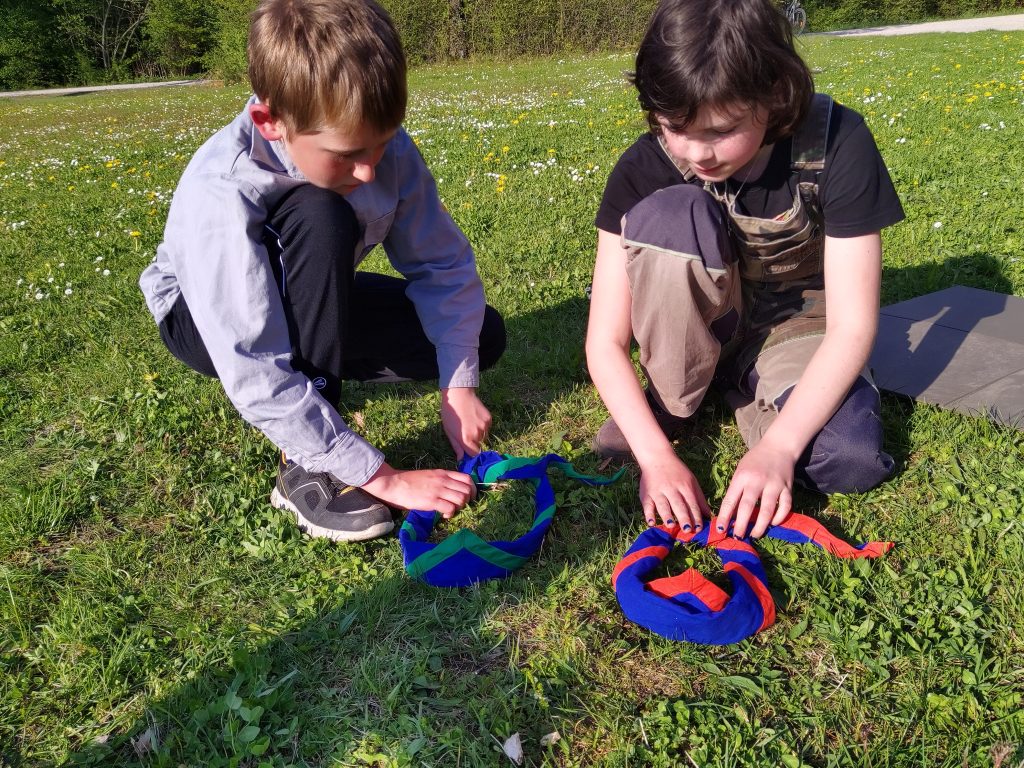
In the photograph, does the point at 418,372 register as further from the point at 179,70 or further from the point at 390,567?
the point at 179,70

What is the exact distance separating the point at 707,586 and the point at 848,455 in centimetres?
66

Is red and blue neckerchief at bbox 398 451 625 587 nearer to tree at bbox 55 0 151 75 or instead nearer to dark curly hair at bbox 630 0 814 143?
dark curly hair at bbox 630 0 814 143

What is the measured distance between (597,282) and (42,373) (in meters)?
2.71

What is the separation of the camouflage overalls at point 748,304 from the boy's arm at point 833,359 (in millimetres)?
88

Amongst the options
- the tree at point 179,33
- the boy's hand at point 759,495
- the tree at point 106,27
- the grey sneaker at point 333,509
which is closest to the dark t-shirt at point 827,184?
the boy's hand at point 759,495

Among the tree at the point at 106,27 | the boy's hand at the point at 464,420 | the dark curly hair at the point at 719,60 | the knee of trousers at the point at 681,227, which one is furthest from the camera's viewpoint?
the tree at the point at 106,27

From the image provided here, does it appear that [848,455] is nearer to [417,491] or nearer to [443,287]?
[417,491]

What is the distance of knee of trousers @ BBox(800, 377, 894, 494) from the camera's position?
225cm

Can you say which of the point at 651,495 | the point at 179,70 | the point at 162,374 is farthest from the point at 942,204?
the point at 179,70

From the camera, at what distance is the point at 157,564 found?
232cm

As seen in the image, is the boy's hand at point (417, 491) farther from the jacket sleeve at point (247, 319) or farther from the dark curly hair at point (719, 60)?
the dark curly hair at point (719, 60)

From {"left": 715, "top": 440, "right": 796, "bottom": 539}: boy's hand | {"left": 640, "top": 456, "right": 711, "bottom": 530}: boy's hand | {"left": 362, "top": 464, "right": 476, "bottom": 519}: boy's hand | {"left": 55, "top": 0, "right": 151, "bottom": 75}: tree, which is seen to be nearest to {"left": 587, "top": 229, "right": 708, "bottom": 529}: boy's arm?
{"left": 640, "top": 456, "right": 711, "bottom": 530}: boy's hand

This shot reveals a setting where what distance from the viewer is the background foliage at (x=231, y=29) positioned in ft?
77.3

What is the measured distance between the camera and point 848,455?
88.2 inches
